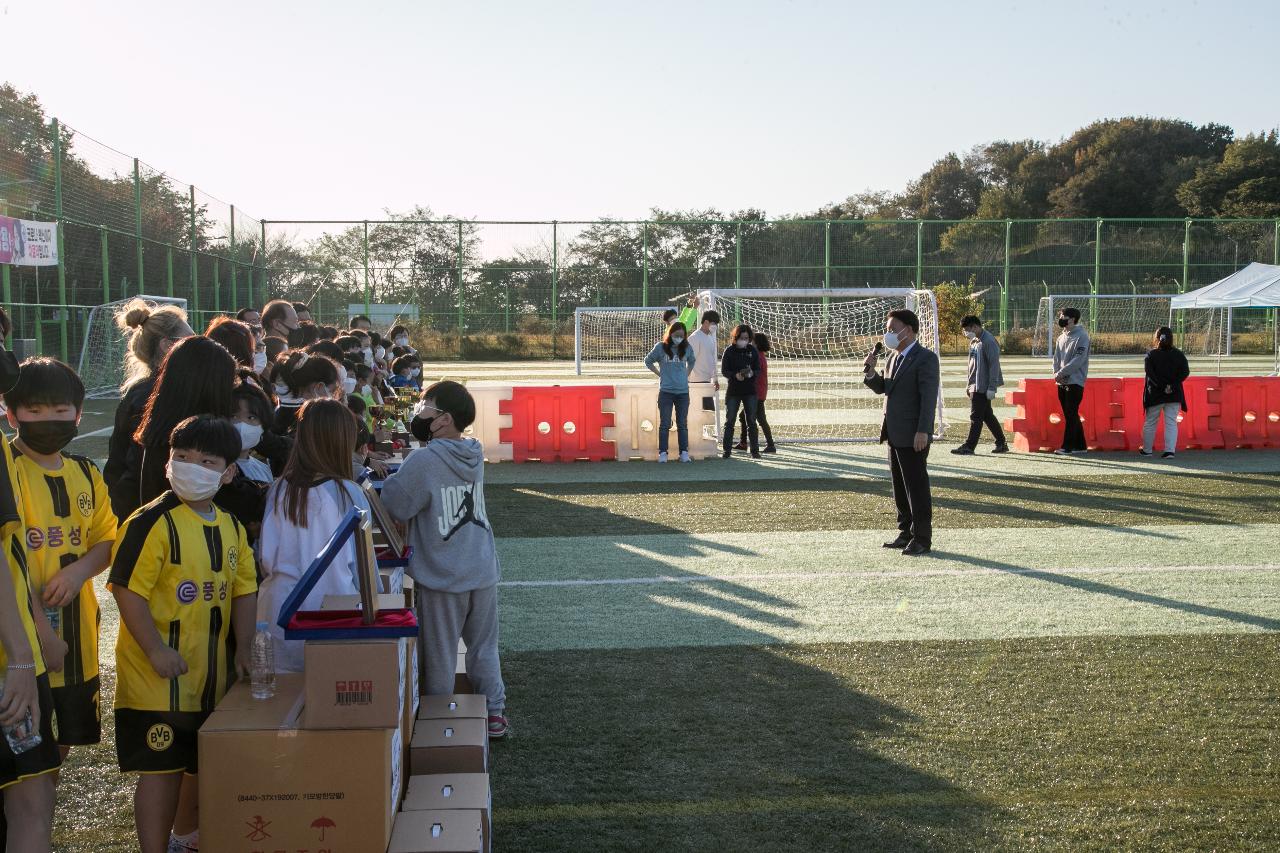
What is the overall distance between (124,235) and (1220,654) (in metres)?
23.5

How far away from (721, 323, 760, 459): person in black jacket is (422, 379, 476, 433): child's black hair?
1010 centimetres

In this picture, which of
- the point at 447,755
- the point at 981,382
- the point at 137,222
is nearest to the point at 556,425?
the point at 981,382

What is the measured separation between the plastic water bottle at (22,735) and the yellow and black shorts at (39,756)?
11 mm

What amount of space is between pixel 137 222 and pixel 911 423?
21423 mm

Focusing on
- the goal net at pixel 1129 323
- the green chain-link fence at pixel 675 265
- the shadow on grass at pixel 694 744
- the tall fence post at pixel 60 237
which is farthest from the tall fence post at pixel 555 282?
the shadow on grass at pixel 694 744

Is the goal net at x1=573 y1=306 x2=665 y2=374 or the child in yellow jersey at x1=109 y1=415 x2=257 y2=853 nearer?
the child in yellow jersey at x1=109 y1=415 x2=257 y2=853

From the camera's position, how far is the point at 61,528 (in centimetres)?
390

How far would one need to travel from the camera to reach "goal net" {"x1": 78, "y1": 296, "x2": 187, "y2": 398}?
73.9ft

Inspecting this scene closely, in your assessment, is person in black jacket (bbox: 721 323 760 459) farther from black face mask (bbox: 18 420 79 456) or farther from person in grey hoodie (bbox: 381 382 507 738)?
black face mask (bbox: 18 420 79 456)

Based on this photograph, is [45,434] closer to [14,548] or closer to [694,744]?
[14,548]

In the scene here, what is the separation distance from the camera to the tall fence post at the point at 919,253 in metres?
45.8

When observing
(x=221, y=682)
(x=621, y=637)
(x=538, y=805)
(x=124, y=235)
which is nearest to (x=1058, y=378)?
(x=621, y=637)

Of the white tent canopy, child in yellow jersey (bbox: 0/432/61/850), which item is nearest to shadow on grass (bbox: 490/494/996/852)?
child in yellow jersey (bbox: 0/432/61/850)

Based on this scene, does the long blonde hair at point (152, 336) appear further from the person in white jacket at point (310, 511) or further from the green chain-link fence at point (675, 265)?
the green chain-link fence at point (675, 265)
